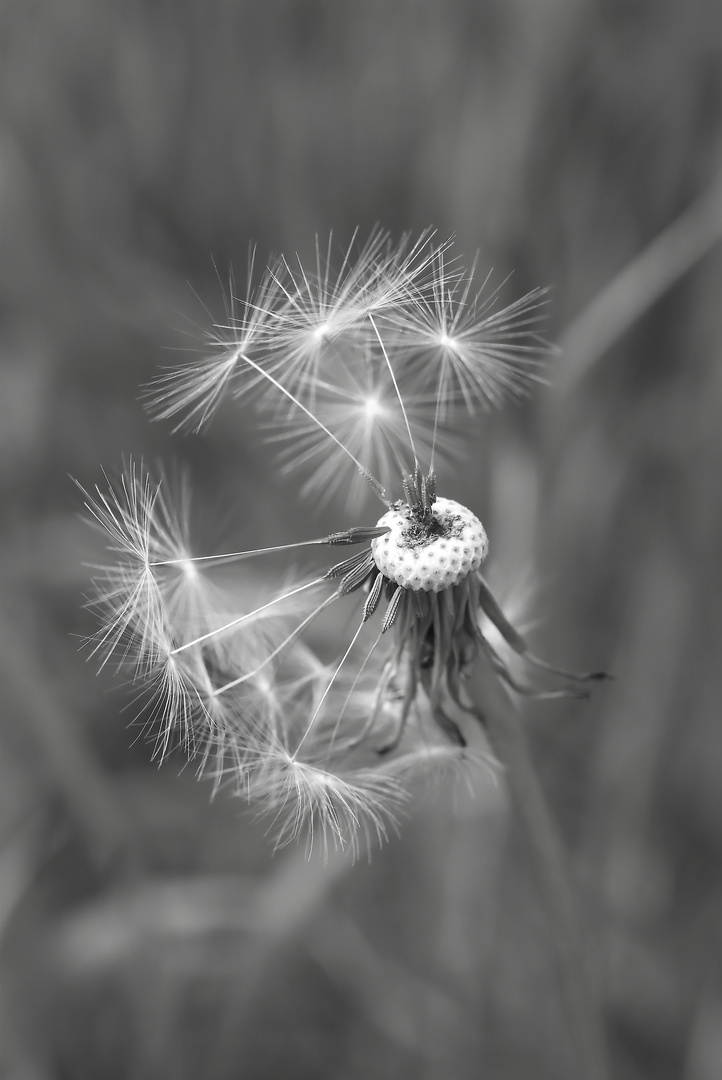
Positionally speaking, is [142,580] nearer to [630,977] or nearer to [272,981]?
[272,981]

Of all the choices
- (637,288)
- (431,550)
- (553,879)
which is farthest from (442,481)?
(431,550)

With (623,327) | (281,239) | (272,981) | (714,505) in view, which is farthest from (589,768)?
(281,239)

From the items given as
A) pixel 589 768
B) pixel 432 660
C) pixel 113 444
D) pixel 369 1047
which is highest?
pixel 113 444

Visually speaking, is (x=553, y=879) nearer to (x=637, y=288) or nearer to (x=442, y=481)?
(x=442, y=481)

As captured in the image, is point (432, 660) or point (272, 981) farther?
point (272, 981)

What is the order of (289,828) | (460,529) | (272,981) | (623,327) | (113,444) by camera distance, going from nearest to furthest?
(460,529), (289,828), (623,327), (272,981), (113,444)

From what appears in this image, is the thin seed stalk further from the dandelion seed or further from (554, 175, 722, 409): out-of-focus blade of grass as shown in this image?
(554, 175, 722, 409): out-of-focus blade of grass
